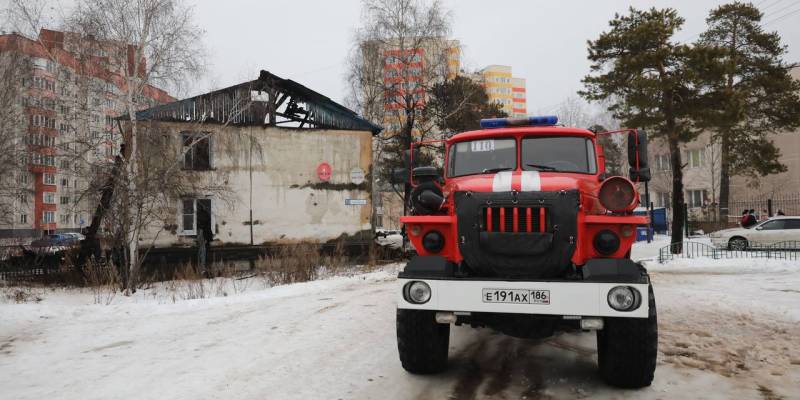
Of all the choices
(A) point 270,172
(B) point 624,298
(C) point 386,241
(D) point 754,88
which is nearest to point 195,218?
(A) point 270,172

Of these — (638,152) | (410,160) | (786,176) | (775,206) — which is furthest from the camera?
(786,176)

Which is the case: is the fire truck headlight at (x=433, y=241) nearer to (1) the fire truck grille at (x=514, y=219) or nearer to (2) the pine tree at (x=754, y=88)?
(1) the fire truck grille at (x=514, y=219)

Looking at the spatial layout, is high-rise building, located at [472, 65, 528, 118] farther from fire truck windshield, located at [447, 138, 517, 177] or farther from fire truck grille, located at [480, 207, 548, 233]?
fire truck grille, located at [480, 207, 548, 233]

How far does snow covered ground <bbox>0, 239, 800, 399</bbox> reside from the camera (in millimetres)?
4207

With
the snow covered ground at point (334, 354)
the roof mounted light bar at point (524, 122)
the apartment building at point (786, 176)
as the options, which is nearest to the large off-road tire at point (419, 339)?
the snow covered ground at point (334, 354)

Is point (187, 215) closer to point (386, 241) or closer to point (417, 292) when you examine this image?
point (386, 241)

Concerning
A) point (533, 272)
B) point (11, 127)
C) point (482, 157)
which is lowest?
point (533, 272)

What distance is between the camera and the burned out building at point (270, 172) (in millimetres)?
19375

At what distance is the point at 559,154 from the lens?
5.08 meters

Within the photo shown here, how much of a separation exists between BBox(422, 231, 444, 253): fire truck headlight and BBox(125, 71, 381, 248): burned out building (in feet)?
52.2

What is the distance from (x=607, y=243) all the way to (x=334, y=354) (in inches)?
119

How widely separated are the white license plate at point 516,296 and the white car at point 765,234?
1852 cm

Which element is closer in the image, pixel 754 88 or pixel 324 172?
pixel 324 172

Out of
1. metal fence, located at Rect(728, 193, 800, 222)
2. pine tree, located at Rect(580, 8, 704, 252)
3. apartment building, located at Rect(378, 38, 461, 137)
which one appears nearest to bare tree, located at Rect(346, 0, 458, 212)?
apartment building, located at Rect(378, 38, 461, 137)
